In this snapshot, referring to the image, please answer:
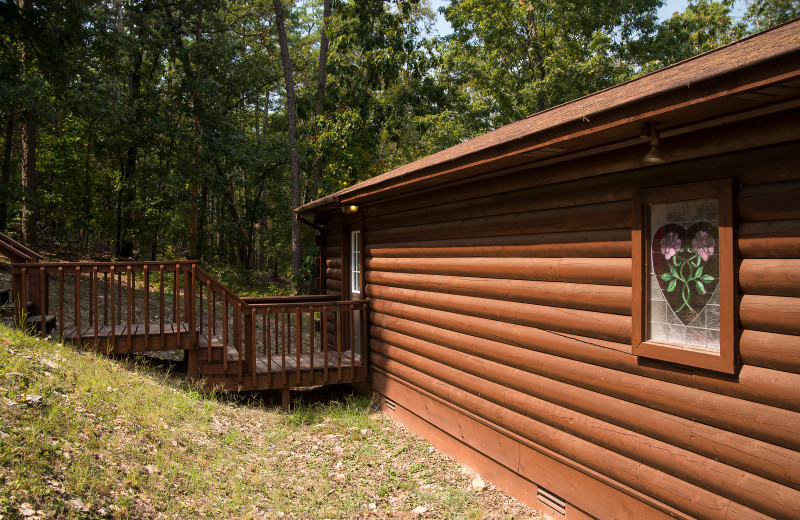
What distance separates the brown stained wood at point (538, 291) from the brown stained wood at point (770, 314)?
82 centimetres

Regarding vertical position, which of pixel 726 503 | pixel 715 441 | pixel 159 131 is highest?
pixel 159 131

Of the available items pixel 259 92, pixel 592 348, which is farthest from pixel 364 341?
pixel 259 92

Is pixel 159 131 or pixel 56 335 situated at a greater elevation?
pixel 159 131

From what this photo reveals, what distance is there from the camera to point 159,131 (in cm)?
1869

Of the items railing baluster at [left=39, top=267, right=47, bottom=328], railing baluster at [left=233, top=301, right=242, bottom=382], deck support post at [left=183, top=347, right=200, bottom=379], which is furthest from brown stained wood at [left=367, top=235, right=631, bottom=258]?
railing baluster at [left=39, top=267, right=47, bottom=328]

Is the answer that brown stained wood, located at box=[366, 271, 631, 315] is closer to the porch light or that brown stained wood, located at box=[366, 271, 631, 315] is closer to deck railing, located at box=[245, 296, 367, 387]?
the porch light

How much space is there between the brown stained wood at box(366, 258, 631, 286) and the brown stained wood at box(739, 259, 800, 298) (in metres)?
0.82

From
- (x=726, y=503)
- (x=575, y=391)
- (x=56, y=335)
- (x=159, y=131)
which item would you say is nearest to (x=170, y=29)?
(x=159, y=131)

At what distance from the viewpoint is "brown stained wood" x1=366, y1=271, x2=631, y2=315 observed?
3889mm

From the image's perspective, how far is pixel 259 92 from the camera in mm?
22391

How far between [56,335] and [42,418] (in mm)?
3060

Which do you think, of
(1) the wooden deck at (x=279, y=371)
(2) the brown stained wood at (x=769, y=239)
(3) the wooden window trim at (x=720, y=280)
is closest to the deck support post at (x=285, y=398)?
(1) the wooden deck at (x=279, y=371)

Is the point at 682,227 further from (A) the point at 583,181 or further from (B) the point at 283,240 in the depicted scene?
(B) the point at 283,240

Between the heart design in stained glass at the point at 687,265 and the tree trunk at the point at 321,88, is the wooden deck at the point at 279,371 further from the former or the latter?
the tree trunk at the point at 321,88
